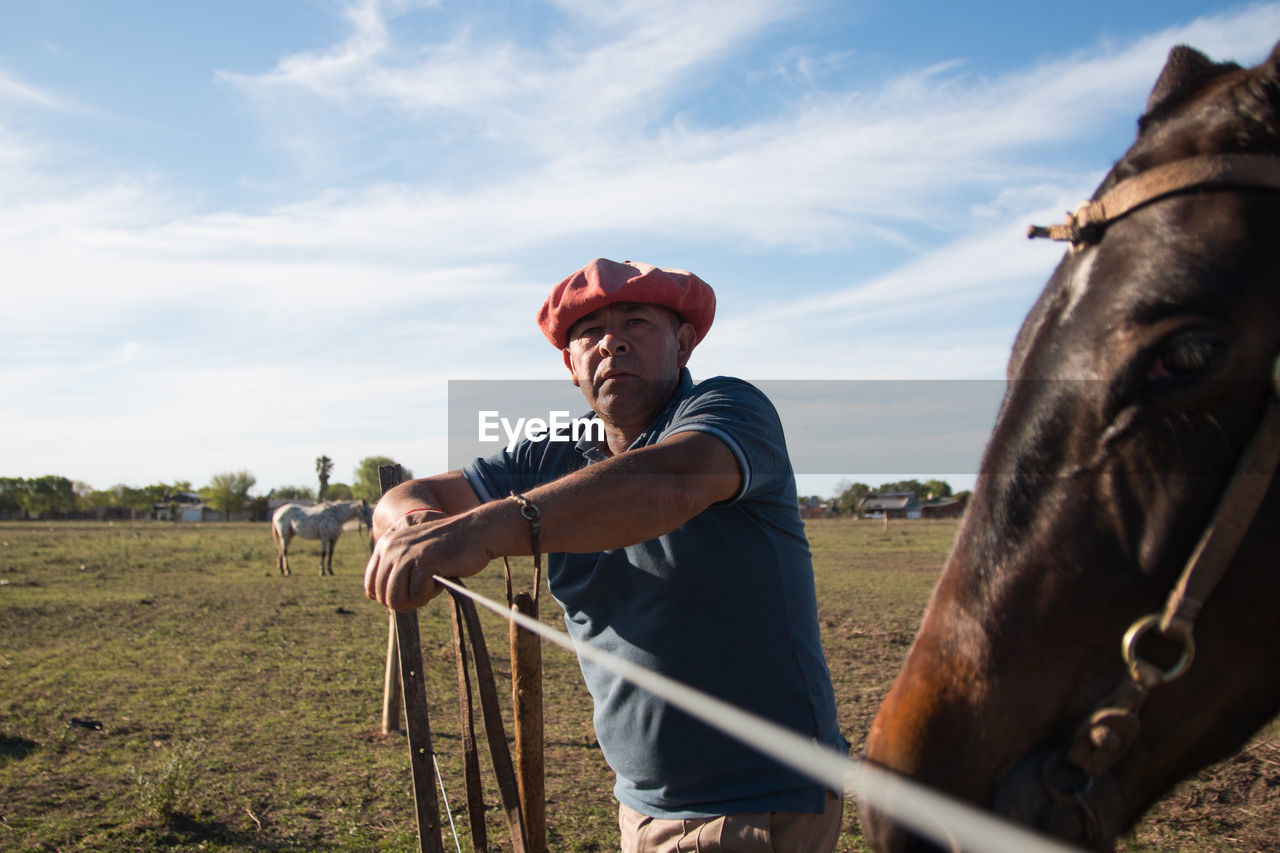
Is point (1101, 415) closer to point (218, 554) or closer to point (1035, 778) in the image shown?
point (1035, 778)

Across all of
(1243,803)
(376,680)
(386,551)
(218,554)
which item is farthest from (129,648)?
(218,554)

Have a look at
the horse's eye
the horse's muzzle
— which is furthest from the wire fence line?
the horse's eye

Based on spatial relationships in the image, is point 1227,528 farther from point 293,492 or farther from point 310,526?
point 293,492

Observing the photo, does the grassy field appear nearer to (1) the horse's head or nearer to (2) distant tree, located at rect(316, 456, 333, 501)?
(1) the horse's head

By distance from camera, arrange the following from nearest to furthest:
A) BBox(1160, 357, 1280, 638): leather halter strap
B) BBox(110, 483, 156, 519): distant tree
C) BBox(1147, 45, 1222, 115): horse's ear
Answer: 1. BBox(1160, 357, 1280, 638): leather halter strap
2. BBox(1147, 45, 1222, 115): horse's ear
3. BBox(110, 483, 156, 519): distant tree

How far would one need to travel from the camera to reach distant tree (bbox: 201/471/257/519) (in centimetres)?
9625

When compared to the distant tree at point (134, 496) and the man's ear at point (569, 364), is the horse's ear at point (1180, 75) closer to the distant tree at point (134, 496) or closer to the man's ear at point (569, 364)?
the man's ear at point (569, 364)

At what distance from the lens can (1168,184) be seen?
4.26ft

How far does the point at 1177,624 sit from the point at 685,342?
80.3 inches

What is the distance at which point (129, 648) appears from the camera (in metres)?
11.1

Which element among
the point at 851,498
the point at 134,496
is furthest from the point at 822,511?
the point at 134,496

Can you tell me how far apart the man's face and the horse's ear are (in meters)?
1.60

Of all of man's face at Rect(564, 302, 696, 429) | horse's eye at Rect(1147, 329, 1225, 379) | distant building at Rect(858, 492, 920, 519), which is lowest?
distant building at Rect(858, 492, 920, 519)

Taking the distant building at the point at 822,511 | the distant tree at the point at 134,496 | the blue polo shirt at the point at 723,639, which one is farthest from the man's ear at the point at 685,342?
the distant tree at the point at 134,496
